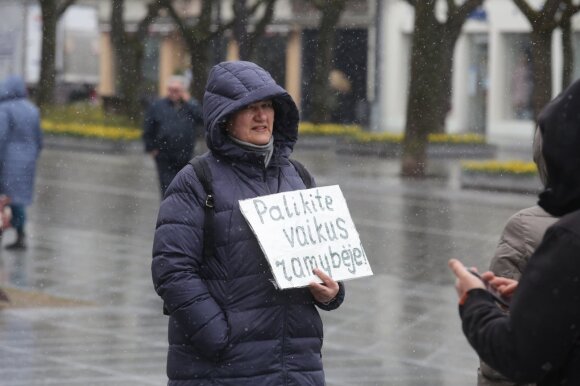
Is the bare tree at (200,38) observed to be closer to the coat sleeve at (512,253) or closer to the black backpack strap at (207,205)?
the black backpack strap at (207,205)

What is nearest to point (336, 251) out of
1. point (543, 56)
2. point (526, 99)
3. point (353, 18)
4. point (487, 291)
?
point (487, 291)

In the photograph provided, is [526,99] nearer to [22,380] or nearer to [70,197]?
[70,197]

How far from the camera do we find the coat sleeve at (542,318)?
109 inches

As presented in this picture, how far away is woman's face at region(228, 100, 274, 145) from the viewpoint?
4.18 meters

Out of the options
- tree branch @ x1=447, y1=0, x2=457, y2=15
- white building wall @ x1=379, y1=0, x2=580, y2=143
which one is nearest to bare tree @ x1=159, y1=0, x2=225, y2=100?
tree branch @ x1=447, y1=0, x2=457, y2=15

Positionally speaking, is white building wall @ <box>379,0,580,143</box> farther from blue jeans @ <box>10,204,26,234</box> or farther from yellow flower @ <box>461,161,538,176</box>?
blue jeans @ <box>10,204,26,234</box>

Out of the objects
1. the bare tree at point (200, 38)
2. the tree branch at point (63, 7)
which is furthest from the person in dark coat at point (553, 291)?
the tree branch at point (63, 7)

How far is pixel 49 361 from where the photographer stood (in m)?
7.45

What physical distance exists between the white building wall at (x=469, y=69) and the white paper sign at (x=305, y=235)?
97.0ft

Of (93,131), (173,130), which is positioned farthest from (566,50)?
(93,131)

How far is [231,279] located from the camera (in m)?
4.08

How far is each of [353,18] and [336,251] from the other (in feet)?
120

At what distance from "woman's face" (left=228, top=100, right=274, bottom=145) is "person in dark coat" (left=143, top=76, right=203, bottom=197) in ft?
28.6

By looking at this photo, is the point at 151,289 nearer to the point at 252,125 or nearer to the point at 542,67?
the point at 252,125
